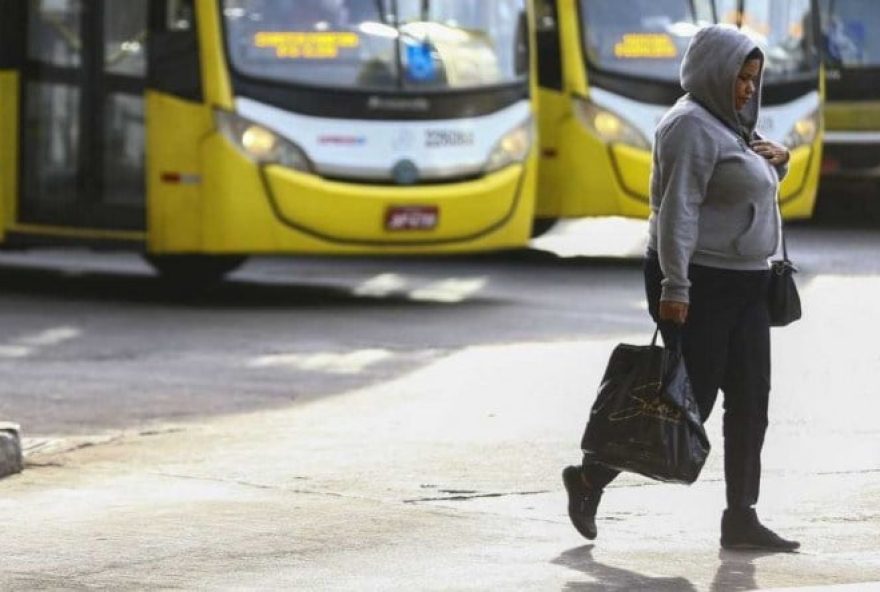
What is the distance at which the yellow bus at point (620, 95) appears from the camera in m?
19.3

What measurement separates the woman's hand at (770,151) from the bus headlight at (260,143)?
8507 millimetres

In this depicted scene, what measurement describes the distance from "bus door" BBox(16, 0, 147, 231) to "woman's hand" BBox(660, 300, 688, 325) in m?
9.39

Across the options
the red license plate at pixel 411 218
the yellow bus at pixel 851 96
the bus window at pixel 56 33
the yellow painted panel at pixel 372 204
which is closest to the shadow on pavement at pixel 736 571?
the yellow painted panel at pixel 372 204

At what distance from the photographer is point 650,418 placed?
7.97m

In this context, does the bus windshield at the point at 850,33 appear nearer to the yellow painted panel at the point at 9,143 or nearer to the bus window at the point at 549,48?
the bus window at the point at 549,48

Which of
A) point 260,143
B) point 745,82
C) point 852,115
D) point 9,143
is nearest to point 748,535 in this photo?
point 745,82

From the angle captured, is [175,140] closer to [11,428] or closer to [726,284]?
[11,428]

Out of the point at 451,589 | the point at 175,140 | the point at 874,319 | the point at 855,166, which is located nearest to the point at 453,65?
the point at 175,140

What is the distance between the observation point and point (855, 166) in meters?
24.0

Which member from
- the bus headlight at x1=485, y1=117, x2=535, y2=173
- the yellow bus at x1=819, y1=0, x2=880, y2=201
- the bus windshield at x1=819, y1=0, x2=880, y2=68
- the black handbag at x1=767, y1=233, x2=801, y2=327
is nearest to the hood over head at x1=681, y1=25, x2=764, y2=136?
the black handbag at x1=767, y1=233, x2=801, y2=327

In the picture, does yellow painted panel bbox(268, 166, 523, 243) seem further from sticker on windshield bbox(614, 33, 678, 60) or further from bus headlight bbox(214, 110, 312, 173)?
sticker on windshield bbox(614, 33, 678, 60)

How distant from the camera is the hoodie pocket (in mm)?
8055

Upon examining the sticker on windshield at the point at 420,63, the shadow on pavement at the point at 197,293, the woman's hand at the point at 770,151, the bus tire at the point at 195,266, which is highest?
the woman's hand at the point at 770,151

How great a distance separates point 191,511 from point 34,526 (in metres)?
0.55
